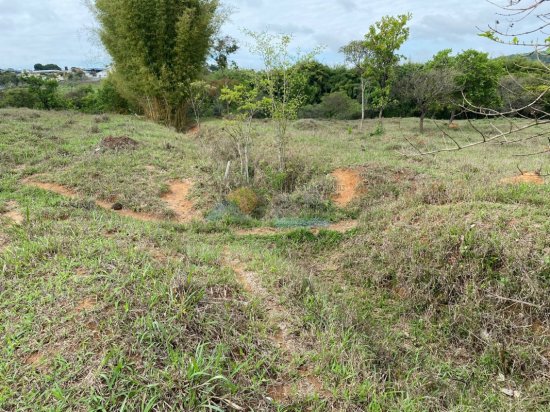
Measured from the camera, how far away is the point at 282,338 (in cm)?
244

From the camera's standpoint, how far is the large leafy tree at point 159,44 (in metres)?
11.1

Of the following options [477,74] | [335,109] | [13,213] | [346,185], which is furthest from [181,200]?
[335,109]

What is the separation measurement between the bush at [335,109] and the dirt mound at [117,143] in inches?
380

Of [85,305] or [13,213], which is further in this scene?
[13,213]

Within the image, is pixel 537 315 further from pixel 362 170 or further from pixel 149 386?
pixel 362 170

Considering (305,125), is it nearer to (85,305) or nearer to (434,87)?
(434,87)

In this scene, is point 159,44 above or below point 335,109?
above

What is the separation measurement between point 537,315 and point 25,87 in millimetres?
17159

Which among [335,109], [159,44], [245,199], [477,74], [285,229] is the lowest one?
[285,229]

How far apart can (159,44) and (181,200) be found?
7.52 metres

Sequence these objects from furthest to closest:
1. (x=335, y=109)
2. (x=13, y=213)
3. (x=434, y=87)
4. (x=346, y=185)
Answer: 1. (x=335, y=109)
2. (x=434, y=87)
3. (x=346, y=185)
4. (x=13, y=213)

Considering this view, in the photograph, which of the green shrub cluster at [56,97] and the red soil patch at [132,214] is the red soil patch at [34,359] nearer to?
the red soil patch at [132,214]

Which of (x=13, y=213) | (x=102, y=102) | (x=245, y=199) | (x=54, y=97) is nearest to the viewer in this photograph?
(x=13, y=213)

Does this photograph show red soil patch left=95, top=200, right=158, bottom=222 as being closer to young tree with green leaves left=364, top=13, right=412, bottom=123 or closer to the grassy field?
the grassy field
